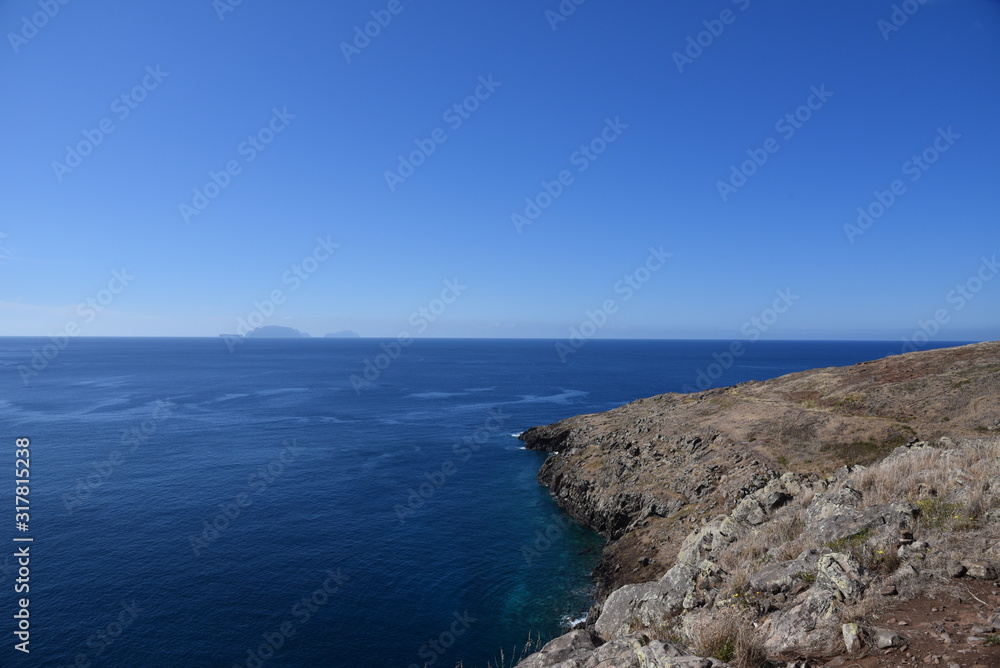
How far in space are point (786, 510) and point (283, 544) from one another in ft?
129

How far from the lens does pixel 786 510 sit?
25.2 meters

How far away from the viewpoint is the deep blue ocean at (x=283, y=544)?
104 feet

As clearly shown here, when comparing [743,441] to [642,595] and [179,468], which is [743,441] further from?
[179,468]

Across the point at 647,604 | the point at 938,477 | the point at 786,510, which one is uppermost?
the point at 938,477

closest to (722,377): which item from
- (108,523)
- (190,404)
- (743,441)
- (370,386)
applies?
(370,386)

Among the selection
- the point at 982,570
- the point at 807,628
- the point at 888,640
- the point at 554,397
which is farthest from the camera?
the point at 554,397

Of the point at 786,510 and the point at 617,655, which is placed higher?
the point at 617,655

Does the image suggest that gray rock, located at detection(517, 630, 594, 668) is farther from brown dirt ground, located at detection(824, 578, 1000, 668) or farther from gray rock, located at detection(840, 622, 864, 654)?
brown dirt ground, located at detection(824, 578, 1000, 668)

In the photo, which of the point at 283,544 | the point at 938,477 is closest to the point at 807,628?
the point at 938,477

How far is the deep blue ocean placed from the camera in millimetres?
31562

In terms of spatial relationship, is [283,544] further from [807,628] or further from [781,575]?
[807,628]

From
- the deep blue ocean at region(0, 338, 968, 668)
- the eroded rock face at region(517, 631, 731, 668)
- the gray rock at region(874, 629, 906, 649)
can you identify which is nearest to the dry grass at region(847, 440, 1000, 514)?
the gray rock at region(874, 629, 906, 649)

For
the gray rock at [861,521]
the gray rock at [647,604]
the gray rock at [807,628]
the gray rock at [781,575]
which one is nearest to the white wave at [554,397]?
the gray rock at [647,604]

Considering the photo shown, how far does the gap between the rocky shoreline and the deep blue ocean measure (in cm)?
726
